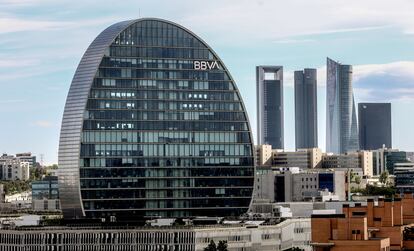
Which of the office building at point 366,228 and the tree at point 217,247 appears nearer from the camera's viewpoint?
the office building at point 366,228

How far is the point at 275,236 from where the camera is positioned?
634 feet

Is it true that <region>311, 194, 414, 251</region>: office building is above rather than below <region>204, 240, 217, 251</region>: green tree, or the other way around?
above

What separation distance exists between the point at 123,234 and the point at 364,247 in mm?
64653

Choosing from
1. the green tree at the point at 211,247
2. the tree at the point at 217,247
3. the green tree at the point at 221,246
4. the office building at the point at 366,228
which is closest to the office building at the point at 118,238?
the tree at the point at 217,247

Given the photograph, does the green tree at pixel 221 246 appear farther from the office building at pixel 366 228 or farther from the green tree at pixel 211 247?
the office building at pixel 366 228

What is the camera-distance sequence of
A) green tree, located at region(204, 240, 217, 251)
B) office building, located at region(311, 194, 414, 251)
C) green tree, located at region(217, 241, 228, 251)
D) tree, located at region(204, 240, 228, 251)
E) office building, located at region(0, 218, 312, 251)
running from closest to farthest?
office building, located at region(311, 194, 414, 251) < green tree, located at region(217, 241, 228, 251) < tree, located at region(204, 240, 228, 251) < green tree, located at region(204, 240, 217, 251) < office building, located at region(0, 218, 312, 251)

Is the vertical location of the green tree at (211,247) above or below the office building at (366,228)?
below

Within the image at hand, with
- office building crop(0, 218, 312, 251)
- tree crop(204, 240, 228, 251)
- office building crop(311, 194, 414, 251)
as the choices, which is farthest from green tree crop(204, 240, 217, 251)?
office building crop(311, 194, 414, 251)

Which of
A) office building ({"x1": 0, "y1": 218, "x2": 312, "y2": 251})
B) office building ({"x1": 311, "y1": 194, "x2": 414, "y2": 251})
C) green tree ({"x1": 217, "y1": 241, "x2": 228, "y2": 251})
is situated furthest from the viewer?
office building ({"x1": 0, "y1": 218, "x2": 312, "y2": 251})

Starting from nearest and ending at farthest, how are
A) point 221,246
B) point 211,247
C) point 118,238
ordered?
point 221,246 < point 211,247 < point 118,238

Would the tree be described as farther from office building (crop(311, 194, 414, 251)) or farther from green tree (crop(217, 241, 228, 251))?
office building (crop(311, 194, 414, 251))

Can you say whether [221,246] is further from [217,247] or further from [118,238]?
[118,238]

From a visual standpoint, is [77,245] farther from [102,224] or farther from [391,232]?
[391,232]

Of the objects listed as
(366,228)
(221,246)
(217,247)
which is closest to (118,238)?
(217,247)
